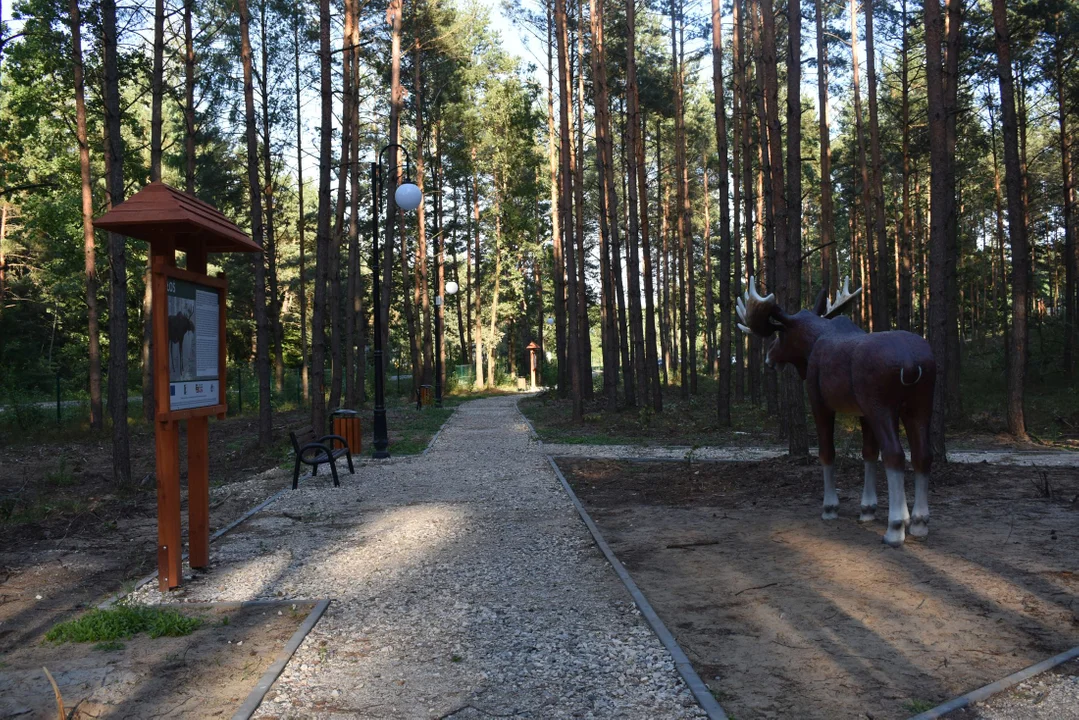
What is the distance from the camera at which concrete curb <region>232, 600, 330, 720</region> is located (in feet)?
13.3

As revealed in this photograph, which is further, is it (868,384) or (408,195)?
(408,195)

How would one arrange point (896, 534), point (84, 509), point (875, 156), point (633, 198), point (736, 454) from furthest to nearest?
point (875, 156) → point (633, 198) → point (736, 454) → point (84, 509) → point (896, 534)

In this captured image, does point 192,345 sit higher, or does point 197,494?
point 192,345

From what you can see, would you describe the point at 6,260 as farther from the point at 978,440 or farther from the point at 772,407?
the point at 978,440

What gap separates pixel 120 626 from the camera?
5.30 m

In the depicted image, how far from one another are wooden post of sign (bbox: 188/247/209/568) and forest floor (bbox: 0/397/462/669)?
54 cm

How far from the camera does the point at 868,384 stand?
287 inches

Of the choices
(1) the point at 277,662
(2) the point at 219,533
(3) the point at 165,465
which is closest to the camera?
(1) the point at 277,662

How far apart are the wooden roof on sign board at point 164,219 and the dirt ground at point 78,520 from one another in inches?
113

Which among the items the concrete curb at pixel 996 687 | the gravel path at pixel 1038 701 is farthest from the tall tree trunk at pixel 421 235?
the gravel path at pixel 1038 701

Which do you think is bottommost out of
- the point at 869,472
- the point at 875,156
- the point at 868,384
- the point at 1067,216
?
the point at 869,472

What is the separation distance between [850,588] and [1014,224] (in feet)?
39.8

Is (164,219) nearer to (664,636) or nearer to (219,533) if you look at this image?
(219,533)

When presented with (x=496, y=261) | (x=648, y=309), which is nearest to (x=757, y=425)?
(x=648, y=309)
